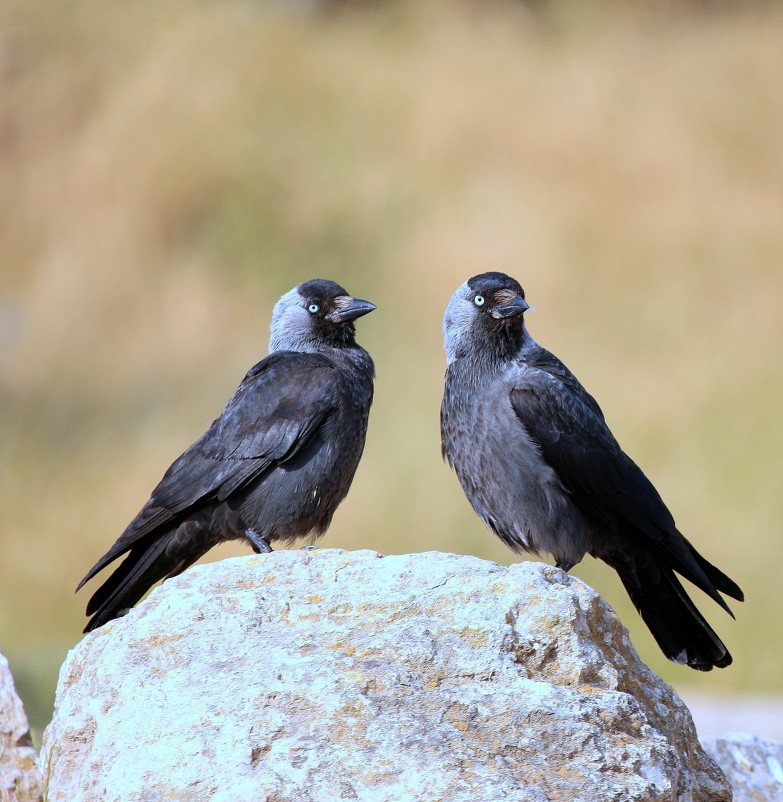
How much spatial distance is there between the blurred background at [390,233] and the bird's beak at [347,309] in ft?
19.2

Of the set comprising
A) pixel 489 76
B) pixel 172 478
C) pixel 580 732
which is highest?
pixel 489 76

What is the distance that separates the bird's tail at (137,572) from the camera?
16.5 feet

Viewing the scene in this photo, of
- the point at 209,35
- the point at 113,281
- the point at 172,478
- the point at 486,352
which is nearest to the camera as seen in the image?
the point at 172,478

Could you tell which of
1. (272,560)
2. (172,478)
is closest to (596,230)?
(172,478)

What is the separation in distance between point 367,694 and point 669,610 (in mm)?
2482

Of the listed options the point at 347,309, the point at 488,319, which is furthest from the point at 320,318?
the point at 488,319

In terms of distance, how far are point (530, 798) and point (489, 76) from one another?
12601 mm

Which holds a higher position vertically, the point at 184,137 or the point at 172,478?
the point at 184,137

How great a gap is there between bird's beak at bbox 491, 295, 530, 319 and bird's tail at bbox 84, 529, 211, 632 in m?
1.68

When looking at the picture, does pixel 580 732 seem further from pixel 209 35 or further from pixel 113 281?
pixel 209 35

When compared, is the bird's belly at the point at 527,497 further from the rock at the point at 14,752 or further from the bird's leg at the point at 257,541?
the rock at the point at 14,752

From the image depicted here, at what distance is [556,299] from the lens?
12898mm

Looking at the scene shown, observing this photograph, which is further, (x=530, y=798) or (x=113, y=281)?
(x=113, y=281)

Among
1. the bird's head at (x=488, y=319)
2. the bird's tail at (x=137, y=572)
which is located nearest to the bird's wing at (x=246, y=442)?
the bird's tail at (x=137, y=572)
